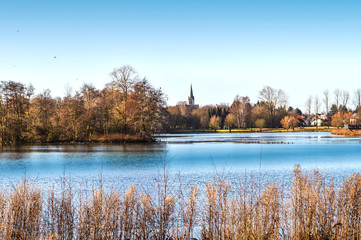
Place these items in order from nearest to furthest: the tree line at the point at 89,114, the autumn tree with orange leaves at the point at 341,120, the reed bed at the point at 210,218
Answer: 1. the reed bed at the point at 210,218
2. the tree line at the point at 89,114
3. the autumn tree with orange leaves at the point at 341,120

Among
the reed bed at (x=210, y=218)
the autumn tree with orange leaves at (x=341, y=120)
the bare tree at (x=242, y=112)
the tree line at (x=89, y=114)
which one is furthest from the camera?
the bare tree at (x=242, y=112)

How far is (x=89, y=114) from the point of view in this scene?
5125 centimetres

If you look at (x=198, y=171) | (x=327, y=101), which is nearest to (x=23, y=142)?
(x=198, y=171)

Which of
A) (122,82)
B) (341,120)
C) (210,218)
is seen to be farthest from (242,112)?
(210,218)

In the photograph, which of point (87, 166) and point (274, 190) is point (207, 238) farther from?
point (87, 166)

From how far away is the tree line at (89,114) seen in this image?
50.6 metres

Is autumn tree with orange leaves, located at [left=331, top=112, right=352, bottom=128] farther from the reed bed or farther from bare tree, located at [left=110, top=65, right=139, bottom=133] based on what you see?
the reed bed

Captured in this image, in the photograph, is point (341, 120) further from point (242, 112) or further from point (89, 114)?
point (89, 114)

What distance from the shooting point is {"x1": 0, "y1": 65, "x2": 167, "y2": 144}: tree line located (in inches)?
1992

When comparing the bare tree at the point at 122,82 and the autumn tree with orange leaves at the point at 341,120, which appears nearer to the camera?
the bare tree at the point at 122,82

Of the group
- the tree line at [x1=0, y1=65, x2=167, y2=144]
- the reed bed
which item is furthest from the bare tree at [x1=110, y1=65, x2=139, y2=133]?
the reed bed

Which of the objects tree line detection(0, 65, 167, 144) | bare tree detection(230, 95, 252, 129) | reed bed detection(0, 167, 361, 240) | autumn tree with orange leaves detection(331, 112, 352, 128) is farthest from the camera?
bare tree detection(230, 95, 252, 129)

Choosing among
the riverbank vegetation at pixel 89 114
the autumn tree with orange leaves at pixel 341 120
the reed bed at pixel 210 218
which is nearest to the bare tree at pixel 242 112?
the autumn tree with orange leaves at pixel 341 120

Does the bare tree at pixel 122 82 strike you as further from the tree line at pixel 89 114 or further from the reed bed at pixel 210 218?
the reed bed at pixel 210 218
